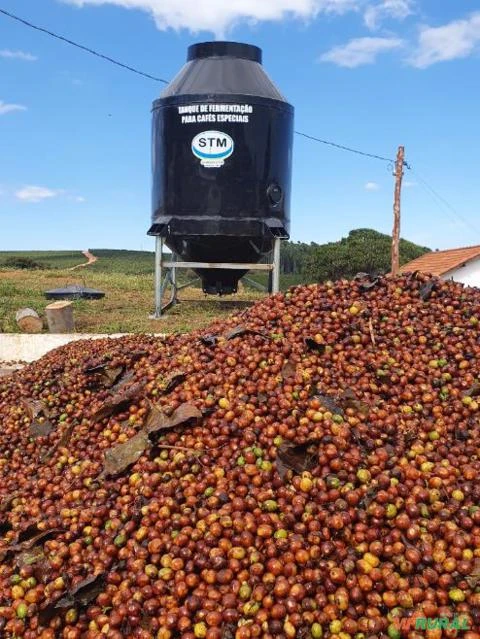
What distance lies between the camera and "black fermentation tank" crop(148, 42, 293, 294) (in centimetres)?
1373

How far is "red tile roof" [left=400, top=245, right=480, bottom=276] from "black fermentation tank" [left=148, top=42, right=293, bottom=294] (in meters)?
12.9

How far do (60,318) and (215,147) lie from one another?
5.21 metres

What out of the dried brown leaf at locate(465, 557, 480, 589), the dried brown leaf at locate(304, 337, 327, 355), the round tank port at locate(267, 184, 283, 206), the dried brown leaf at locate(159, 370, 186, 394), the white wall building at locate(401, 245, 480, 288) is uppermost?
the round tank port at locate(267, 184, 283, 206)

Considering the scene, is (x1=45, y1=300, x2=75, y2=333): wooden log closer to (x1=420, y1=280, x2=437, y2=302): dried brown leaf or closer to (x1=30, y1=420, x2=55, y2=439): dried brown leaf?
(x1=30, y1=420, x2=55, y2=439): dried brown leaf

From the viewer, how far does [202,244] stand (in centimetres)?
1470

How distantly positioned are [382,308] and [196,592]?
12.0 ft

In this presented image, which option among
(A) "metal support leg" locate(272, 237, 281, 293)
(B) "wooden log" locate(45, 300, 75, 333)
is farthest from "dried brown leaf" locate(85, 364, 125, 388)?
(A) "metal support leg" locate(272, 237, 281, 293)

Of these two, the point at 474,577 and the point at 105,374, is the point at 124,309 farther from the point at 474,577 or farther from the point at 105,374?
the point at 474,577

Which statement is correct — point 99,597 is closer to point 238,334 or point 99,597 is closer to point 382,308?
point 238,334

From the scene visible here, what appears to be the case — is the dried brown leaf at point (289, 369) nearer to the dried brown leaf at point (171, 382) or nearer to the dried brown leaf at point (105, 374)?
the dried brown leaf at point (171, 382)

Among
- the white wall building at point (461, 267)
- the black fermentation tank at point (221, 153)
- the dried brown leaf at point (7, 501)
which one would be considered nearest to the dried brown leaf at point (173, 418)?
the dried brown leaf at point (7, 501)

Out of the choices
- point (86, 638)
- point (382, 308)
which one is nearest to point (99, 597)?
point (86, 638)

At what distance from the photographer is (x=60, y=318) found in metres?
Answer: 13.6

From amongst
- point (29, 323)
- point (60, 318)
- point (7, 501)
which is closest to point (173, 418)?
point (7, 501)
